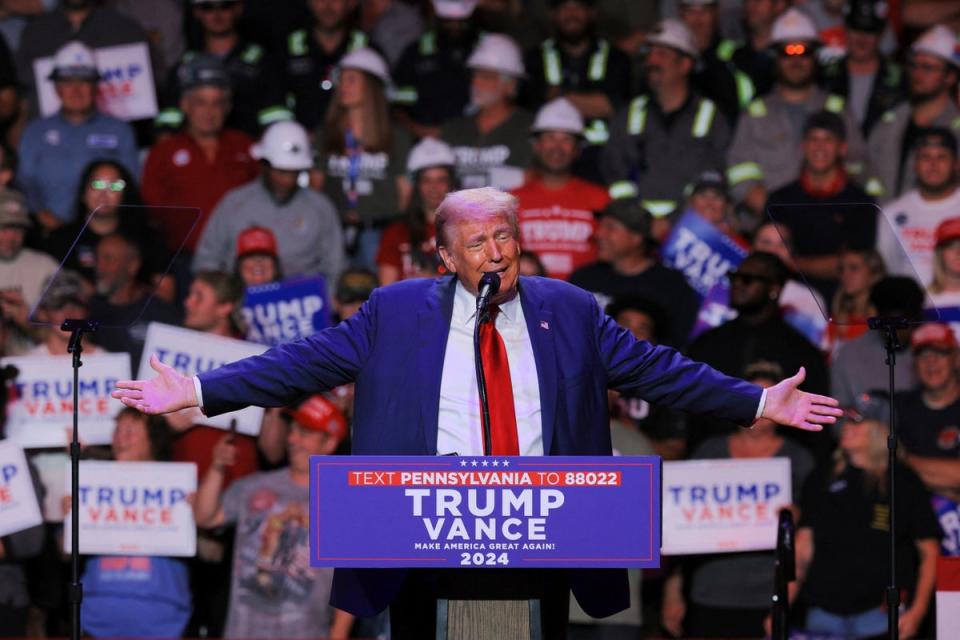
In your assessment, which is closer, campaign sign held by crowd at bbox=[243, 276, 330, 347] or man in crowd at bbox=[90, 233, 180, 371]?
man in crowd at bbox=[90, 233, 180, 371]

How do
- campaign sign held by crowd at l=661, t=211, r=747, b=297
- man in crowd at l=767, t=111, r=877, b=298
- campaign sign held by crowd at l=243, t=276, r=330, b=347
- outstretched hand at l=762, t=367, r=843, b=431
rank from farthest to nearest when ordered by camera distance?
campaign sign held by crowd at l=661, t=211, r=747, b=297 < campaign sign held by crowd at l=243, t=276, r=330, b=347 < man in crowd at l=767, t=111, r=877, b=298 < outstretched hand at l=762, t=367, r=843, b=431

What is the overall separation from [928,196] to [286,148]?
11.9 feet

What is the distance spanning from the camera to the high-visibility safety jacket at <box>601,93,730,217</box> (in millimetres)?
10562

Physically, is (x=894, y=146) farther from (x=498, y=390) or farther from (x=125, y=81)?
(x=498, y=390)

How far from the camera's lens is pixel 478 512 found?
464cm

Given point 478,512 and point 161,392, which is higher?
point 161,392

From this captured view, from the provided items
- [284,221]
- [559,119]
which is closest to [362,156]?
[284,221]

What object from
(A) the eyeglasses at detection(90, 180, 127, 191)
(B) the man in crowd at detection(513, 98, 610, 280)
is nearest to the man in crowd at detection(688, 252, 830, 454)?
(B) the man in crowd at detection(513, 98, 610, 280)

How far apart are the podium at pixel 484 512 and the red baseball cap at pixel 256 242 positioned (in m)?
5.45

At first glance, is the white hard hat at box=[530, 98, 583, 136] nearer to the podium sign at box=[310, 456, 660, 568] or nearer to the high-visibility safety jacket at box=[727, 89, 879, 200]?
the high-visibility safety jacket at box=[727, 89, 879, 200]

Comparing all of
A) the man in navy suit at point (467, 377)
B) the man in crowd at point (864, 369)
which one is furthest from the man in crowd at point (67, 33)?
the man in navy suit at point (467, 377)

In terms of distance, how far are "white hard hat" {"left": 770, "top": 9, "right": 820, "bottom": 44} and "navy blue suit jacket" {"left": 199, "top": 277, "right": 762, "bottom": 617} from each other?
6084 mm

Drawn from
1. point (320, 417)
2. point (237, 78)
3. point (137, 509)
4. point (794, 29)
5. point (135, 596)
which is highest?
point (794, 29)

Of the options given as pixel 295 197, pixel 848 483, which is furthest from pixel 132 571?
pixel 848 483
